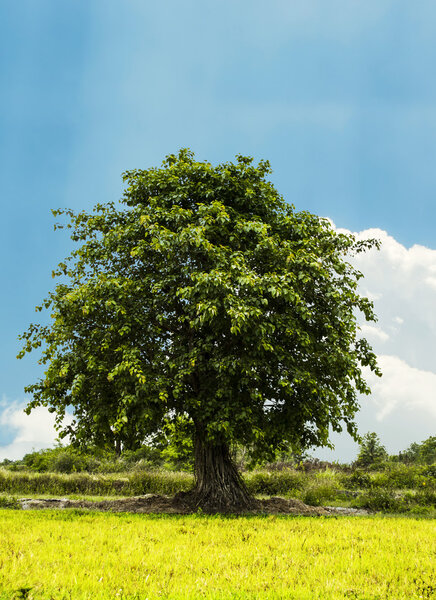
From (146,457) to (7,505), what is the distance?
51.0ft

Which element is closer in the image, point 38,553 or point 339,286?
point 38,553

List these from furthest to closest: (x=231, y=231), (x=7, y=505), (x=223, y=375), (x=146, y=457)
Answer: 1. (x=146, y=457)
2. (x=7, y=505)
3. (x=231, y=231)
4. (x=223, y=375)

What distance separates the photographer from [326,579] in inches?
237

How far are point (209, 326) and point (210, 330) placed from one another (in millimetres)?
241

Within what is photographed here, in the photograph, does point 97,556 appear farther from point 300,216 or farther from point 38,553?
A: point 300,216

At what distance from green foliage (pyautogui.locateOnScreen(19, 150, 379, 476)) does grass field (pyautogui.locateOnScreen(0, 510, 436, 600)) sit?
365 centimetres

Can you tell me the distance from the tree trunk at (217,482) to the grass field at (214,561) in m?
4.82

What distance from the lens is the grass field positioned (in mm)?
5512

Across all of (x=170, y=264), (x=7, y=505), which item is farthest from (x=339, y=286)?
(x=7, y=505)

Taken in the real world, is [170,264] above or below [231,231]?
below

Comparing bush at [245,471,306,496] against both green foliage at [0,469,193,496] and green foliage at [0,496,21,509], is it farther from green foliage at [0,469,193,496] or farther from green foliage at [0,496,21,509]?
green foliage at [0,496,21,509]

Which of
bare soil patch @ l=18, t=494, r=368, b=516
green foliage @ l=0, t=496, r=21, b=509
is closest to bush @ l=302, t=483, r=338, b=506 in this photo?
bare soil patch @ l=18, t=494, r=368, b=516

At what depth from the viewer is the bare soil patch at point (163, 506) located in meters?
14.5

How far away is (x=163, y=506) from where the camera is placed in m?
15.0
